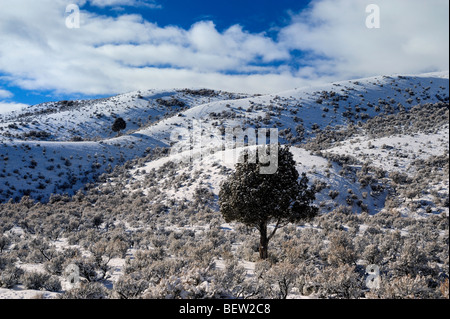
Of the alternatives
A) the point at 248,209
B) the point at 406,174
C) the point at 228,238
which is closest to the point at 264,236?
the point at 248,209

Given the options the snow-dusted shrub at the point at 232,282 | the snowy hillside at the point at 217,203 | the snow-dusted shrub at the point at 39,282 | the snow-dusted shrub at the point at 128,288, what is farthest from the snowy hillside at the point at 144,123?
the snow-dusted shrub at the point at 232,282

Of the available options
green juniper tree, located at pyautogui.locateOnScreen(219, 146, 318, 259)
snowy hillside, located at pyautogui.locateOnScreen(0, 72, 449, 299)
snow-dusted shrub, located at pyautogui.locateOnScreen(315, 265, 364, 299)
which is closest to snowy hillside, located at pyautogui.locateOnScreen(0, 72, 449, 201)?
snowy hillside, located at pyautogui.locateOnScreen(0, 72, 449, 299)

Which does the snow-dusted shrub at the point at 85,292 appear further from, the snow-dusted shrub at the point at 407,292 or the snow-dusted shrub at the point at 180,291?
the snow-dusted shrub at the point at 407,292

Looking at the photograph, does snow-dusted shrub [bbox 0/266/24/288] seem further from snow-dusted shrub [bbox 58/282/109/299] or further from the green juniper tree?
the green juniper tree

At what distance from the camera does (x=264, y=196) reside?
44.4ft

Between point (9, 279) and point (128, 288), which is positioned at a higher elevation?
point (128, 288)

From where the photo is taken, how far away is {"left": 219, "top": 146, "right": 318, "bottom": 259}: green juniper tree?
13.5m

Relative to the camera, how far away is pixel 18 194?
34719 mm

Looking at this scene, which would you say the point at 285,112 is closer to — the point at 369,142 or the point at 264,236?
the point at 369,142

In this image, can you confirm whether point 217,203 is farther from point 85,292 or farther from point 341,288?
point 85,292

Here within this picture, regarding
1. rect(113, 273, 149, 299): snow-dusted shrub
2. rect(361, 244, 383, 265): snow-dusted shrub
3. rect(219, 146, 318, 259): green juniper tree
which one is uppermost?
rect(219, 146, 318, 259): green juniper tree

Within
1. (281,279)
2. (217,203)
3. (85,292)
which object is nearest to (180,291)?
(85,292)

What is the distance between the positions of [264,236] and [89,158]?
45.0m

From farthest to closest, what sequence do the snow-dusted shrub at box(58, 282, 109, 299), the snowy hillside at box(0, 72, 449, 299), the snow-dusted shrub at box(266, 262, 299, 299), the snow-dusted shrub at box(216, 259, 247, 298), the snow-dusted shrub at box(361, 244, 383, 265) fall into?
the snow-dusted shrub at box(361, 244, 383, 265), the snowy hillside at box(0, 72, 449, 299), the snow-dusted shrub at box(266, 262, 299, 299), the snow-dusted shrub at box(216, 259, 247, 298), the snow-dusted shrub at box(58, 282, 109, 299)
